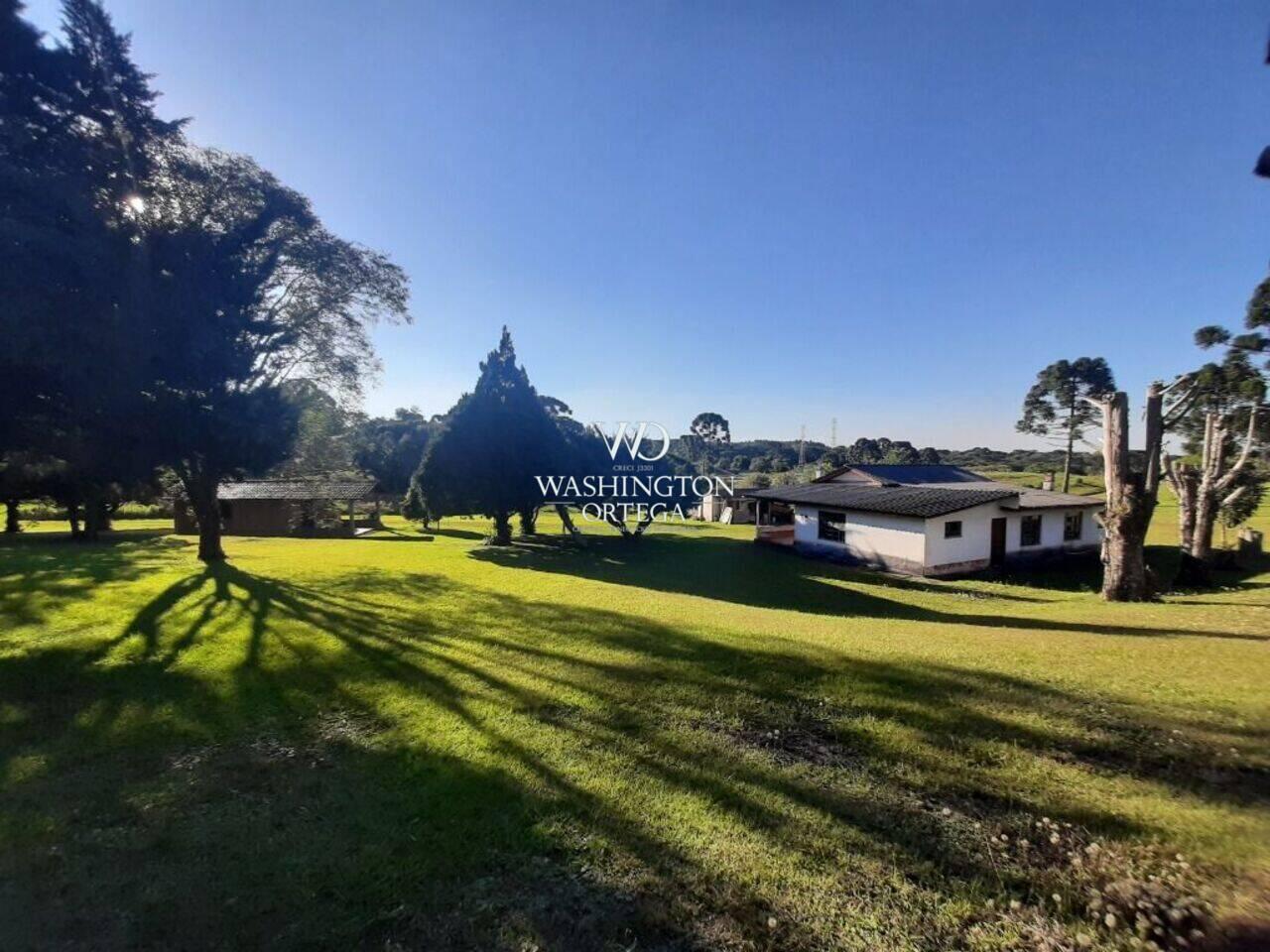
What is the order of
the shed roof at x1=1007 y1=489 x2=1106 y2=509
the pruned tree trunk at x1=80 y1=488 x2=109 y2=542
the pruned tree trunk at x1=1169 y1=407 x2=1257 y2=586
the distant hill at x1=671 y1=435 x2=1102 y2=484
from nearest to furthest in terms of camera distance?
the pruned tree trunk at x1=1169 y1=407 x2=1257 y2=586 < the shed roof at x1=1007 y1=489 x2=1106 y2=509 < the pruned tree trunk at x1=80 y1=488 x2=109 y2=542 < the distant hill at x1=671 y1=435 x2=1102 y2=484

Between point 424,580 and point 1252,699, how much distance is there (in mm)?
14447

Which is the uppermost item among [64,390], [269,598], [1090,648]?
[64,390]

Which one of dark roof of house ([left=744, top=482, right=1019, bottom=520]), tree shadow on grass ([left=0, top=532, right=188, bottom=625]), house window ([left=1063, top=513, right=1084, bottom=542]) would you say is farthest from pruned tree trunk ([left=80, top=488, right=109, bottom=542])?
house window ([left=1063, top=513, right=1084, bottom=542])

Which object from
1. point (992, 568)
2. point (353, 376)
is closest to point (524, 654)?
point (353, 376)

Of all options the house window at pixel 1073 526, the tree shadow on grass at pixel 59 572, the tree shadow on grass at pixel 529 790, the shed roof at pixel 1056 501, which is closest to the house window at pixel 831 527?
the shed roof at pixel 1056 501

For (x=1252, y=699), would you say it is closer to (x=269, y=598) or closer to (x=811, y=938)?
A: (x=811, y=938)

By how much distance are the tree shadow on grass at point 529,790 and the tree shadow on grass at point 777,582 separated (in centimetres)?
706

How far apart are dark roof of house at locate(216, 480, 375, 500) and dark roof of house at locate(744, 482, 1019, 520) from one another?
2684 cm

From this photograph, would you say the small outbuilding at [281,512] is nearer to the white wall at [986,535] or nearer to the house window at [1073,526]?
the white wall at [986,535]

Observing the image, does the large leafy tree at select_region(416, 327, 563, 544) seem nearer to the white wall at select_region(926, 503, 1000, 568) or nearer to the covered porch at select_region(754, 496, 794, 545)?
the covered porch at select_region(754, 496, 794, 545)

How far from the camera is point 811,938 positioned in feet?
8.13

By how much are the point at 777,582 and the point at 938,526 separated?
24.7 feet

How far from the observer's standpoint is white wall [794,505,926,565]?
1997 cm

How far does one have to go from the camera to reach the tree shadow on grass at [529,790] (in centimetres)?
269
